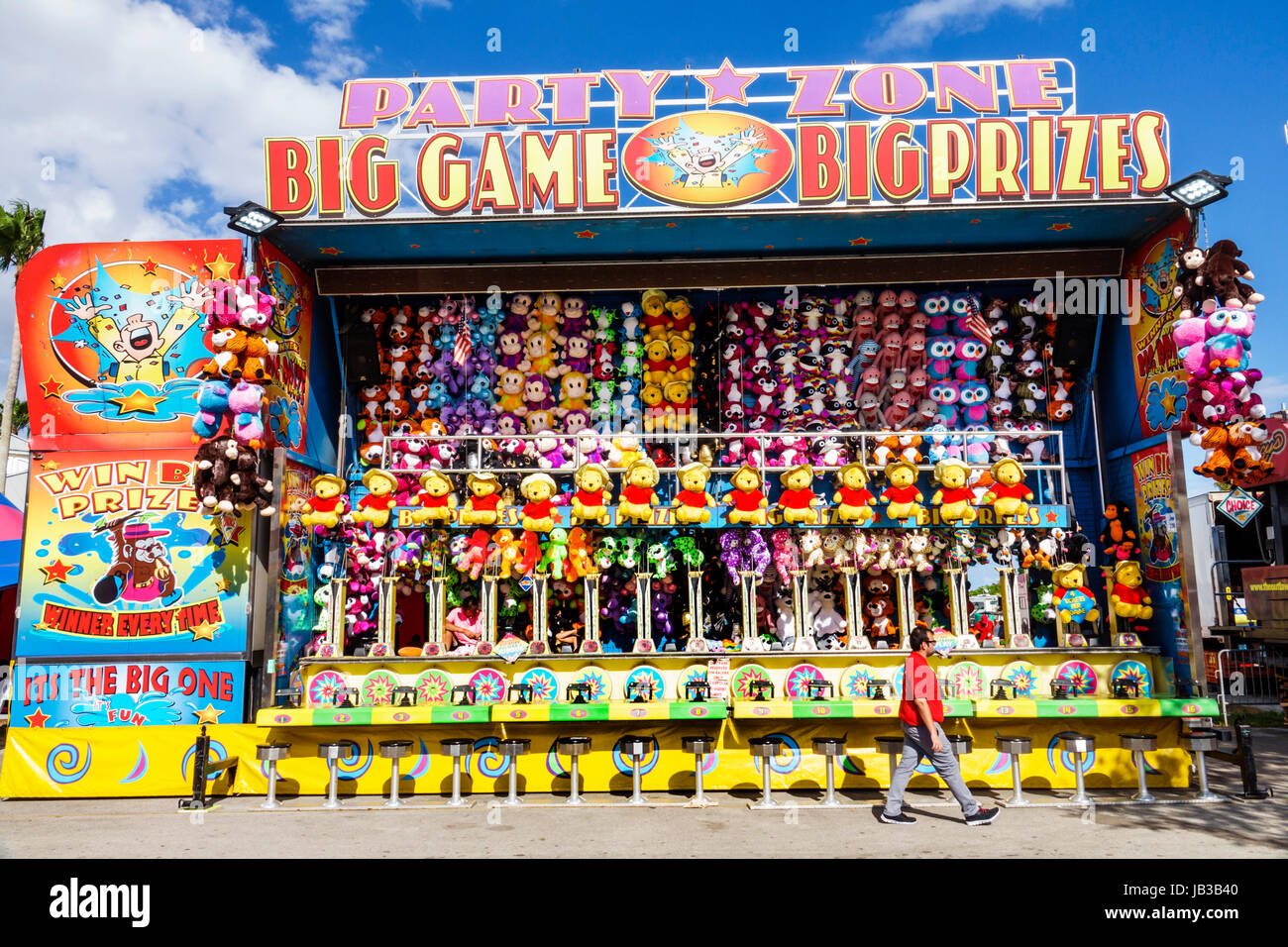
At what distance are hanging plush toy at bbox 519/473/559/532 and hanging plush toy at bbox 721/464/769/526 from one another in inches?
76.0

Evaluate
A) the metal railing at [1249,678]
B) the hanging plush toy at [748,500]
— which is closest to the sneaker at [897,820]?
the hanging plush toy at [748,500]

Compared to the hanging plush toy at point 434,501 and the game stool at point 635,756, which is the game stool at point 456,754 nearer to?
the game stool at point 635,756

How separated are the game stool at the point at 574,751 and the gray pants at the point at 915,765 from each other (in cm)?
276

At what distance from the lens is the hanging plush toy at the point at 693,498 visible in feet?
31.9

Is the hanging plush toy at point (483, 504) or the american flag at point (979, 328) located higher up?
the american flag at point (979, 328)

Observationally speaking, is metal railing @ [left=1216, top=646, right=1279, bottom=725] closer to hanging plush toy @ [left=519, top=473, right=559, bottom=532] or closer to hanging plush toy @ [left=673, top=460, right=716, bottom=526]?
hanging plush toy @ [left=673, top=460, right=716, bottom=526]

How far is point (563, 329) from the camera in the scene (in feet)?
39.3

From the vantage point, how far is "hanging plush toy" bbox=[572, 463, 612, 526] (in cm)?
963

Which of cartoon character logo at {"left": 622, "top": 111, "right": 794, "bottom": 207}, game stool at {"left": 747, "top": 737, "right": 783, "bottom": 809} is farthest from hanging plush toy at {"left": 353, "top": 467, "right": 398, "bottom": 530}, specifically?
game stool at {"left": 747, "top": 737, "right": 783, "bottom": 809}

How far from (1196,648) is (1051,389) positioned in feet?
12.7

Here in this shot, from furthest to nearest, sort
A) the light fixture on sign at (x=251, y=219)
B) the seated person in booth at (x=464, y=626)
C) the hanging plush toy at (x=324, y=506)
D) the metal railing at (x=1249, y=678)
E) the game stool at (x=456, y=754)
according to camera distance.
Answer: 1. the metal railing at (x=1249, y=678)
2. the seated person in booth at (x=464, y=626)
3. the hanging plush toy at (x=324, y=506)
4. the light fixture on sign at (x=251, y=219)
5. the game stool at (x=456, y=754)

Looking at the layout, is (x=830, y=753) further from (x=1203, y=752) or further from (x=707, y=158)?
(x=707, y=158)

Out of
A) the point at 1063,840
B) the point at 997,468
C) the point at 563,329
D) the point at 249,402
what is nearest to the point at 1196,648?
the point at 997,468

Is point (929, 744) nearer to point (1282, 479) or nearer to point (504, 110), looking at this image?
point (504, 110)
